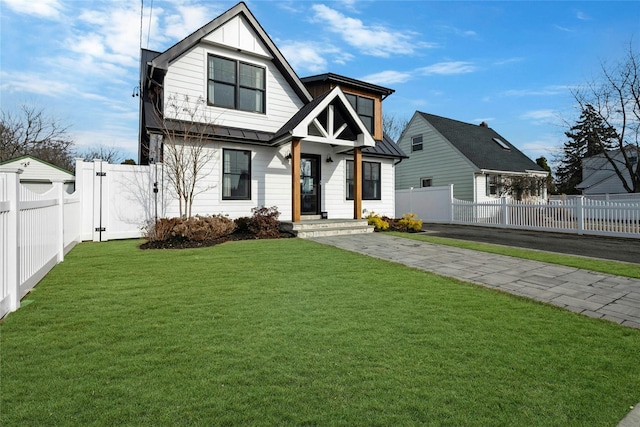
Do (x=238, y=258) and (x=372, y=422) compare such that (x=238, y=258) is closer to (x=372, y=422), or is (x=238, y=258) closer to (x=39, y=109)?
(x=372, y=422)

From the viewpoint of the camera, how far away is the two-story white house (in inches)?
418

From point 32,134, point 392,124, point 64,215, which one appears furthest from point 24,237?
point 392,124

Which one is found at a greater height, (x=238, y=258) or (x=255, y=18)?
(x=255, y=18)

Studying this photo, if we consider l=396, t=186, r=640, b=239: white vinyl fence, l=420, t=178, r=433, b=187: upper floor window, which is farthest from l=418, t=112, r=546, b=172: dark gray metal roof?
l=396, t=186, r=640, b=239: white vinyl fence

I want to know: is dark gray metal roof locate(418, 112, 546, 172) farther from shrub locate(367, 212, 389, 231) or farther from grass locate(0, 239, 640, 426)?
grass locate(0, 239, 640, 426)

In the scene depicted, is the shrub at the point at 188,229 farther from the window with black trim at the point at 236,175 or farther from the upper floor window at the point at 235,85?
the upper floor window at the point at 235,85

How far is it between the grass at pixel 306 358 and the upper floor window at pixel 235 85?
334 inches

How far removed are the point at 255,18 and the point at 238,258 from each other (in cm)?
946

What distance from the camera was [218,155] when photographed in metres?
11.0

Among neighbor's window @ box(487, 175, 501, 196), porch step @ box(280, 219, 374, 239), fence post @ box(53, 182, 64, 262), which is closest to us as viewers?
fence post @ box(53, 182, 64, 262)

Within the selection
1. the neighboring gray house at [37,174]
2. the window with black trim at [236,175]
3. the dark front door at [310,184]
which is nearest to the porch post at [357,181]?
the dark front door at [310,184]

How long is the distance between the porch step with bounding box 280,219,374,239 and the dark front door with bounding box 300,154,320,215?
1818 mm

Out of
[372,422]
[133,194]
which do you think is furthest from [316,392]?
[133,194]

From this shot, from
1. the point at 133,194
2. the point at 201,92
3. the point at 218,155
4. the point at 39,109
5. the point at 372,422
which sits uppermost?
the point at 39,109
